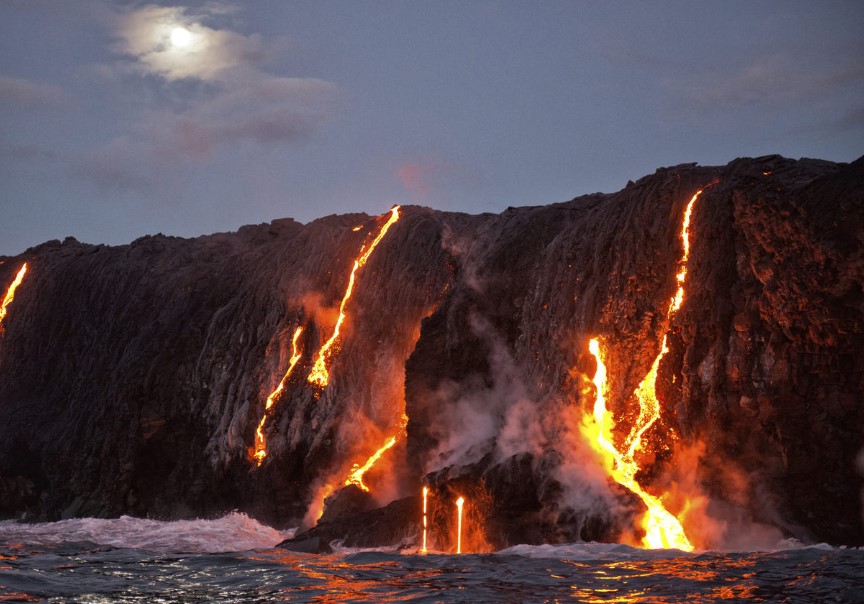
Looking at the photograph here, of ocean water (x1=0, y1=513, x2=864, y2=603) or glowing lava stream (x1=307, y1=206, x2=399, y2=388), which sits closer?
ocean water (x1=0, y1=513, x2=864, y2=603)

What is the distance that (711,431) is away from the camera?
16.2 m

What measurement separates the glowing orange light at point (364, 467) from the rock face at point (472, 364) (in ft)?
0.83

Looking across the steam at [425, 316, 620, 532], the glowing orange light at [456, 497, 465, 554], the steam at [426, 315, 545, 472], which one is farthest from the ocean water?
the steam at [426, 315, 545, 472]

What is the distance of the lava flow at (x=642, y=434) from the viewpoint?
15.8 metres

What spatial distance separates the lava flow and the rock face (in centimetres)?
22

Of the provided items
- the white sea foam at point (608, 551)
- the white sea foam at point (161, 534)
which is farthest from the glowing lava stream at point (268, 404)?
the white sea foam at point (608, 551)

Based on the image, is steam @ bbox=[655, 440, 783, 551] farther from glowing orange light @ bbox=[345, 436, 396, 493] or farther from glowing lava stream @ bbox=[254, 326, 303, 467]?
glowing lava stream @ bbox=[254, 326, 303, 467]

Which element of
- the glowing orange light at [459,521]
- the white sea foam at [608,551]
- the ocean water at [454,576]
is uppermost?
the glowing orange light at [459,521]

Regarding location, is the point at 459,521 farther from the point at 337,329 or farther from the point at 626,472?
the point at 337,329

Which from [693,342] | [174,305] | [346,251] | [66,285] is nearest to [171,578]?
[693,342]

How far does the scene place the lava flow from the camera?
15.8 m

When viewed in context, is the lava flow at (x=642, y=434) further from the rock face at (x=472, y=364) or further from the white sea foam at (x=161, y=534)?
the white sea foam at (x=161, y=534)

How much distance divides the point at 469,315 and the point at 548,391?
13.2 ft

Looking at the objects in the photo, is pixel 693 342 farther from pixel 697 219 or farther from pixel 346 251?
pixel 346 251
